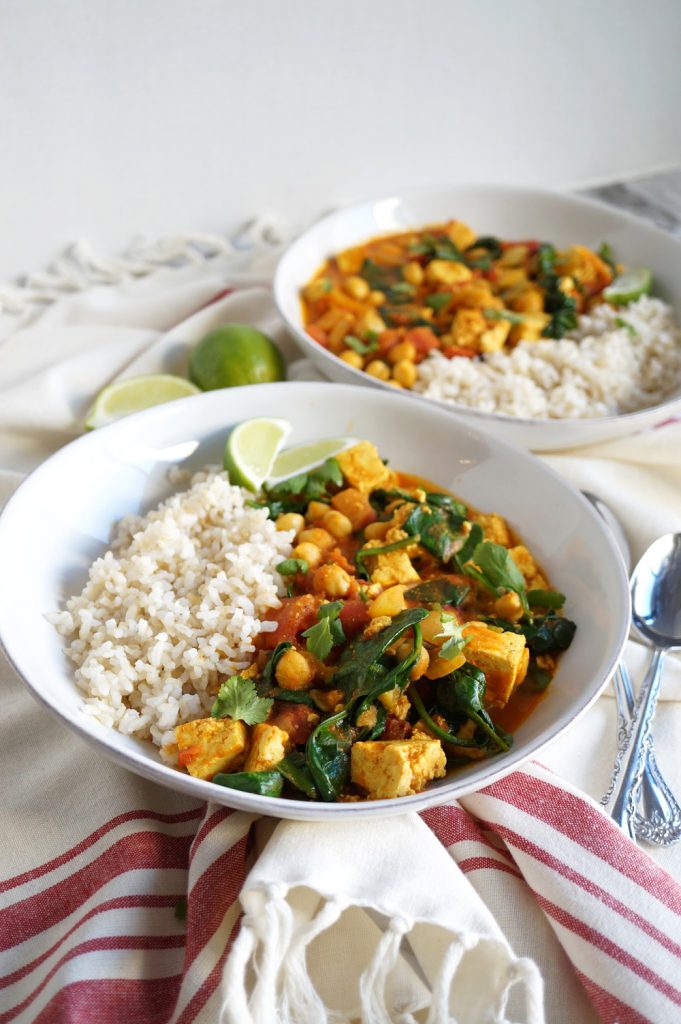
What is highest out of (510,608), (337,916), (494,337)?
(494,337)

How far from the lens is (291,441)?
2.89 meters

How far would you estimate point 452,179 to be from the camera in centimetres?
484

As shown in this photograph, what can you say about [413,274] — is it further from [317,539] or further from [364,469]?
[317,539]

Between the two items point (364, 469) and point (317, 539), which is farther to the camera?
point (364, 469)

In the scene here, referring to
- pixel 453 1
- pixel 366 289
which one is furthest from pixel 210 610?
pixel 453 1

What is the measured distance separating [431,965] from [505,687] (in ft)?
2.02

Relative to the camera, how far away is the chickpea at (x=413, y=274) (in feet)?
12.7

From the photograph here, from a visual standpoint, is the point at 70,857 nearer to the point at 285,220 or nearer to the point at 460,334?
the point at 460,334

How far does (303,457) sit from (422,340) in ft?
3.11

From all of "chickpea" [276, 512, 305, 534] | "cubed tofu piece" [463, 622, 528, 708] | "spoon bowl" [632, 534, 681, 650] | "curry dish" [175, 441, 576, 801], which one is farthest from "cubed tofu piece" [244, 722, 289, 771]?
"spoon bowl" [632, 534, 681, 650]

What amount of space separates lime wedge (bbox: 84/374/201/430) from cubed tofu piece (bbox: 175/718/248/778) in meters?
1.44

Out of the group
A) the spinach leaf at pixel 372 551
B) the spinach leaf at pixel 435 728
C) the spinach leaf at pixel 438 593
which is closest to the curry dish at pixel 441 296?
the spinach leaf at pixel 372 551

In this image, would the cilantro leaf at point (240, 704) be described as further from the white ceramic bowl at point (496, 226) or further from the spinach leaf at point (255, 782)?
the white ceramic bowl at point (496, 226)

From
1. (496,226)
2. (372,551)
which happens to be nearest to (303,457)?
(372,551)
